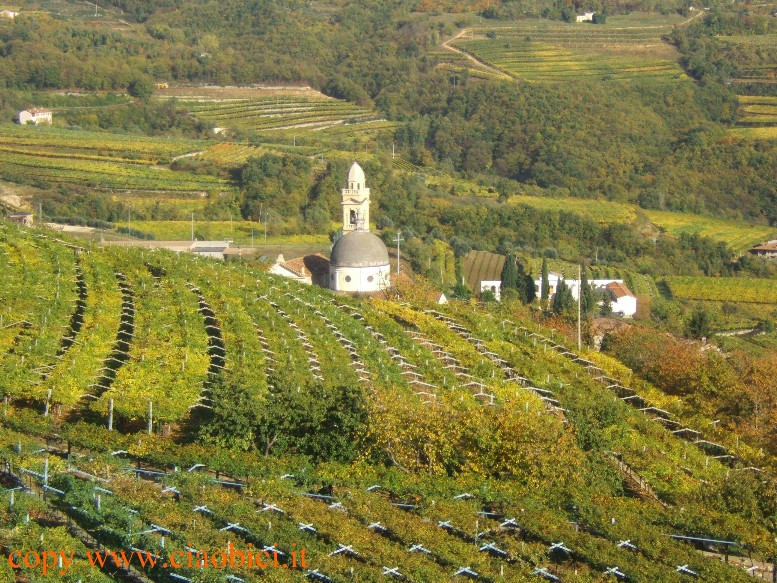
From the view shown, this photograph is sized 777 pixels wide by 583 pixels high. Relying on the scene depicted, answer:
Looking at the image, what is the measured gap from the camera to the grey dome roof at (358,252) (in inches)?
1828

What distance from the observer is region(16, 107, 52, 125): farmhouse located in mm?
92688

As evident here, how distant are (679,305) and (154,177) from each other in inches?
1216

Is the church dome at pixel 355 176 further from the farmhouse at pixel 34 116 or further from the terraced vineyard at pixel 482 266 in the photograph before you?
the farmhouse at pixel 34 116

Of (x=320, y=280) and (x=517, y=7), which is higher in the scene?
(x=517, y=7)

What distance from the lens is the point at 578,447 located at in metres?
24.0

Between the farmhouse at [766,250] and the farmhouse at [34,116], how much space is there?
50.2 meters

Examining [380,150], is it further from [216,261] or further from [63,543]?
[63,543]

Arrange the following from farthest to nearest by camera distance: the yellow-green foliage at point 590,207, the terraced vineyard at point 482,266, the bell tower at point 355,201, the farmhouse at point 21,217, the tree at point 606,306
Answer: the yellow-green foliage at point 590,207
the terraced vineyard at point 482,266
the tree at point 606,306
the farmhouse at point 21,217
the bell tower at point 355,201

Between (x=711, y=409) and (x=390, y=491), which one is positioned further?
(x=711, y=409)

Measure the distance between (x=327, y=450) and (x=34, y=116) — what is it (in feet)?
249

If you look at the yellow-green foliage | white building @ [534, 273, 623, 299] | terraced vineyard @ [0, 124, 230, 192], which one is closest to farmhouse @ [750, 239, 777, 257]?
the yellow-green foliage

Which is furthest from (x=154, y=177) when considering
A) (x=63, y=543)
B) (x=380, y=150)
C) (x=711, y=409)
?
(x=63, y=543)

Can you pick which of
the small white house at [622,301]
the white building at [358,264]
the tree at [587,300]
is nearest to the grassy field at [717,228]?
the small white house at [622,301]

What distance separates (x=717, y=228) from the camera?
80.9m
